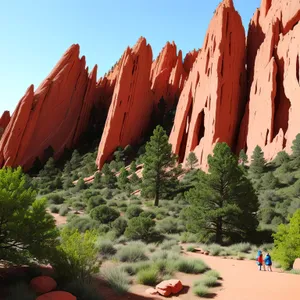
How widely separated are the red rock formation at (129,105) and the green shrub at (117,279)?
122 ft

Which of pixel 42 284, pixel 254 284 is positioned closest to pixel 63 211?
pixel 42 284

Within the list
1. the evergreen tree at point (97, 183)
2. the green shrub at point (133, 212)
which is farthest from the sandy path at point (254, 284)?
the evergreen tree at point (97, 183)

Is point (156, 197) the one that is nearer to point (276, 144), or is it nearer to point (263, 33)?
point (276, 144)

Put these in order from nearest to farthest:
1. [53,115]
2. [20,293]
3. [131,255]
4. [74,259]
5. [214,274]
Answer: [20,293]
[74,259]
[214,274]
[131,255]
[53,115]

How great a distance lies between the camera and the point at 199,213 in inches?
667

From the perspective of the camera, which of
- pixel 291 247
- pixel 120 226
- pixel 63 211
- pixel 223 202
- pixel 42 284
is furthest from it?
pixel 63 211

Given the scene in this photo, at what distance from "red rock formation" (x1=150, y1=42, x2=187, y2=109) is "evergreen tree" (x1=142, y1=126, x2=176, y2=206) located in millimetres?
33192

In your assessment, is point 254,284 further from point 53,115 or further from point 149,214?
point 53,115

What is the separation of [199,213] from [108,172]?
23.0 metres

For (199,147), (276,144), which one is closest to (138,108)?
(199,147)

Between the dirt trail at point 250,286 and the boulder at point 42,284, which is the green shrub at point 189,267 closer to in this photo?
the dirt trail at point 250,286

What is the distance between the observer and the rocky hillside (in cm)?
3653

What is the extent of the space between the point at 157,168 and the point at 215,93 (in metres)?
17.4

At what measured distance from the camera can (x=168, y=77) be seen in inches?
2653
